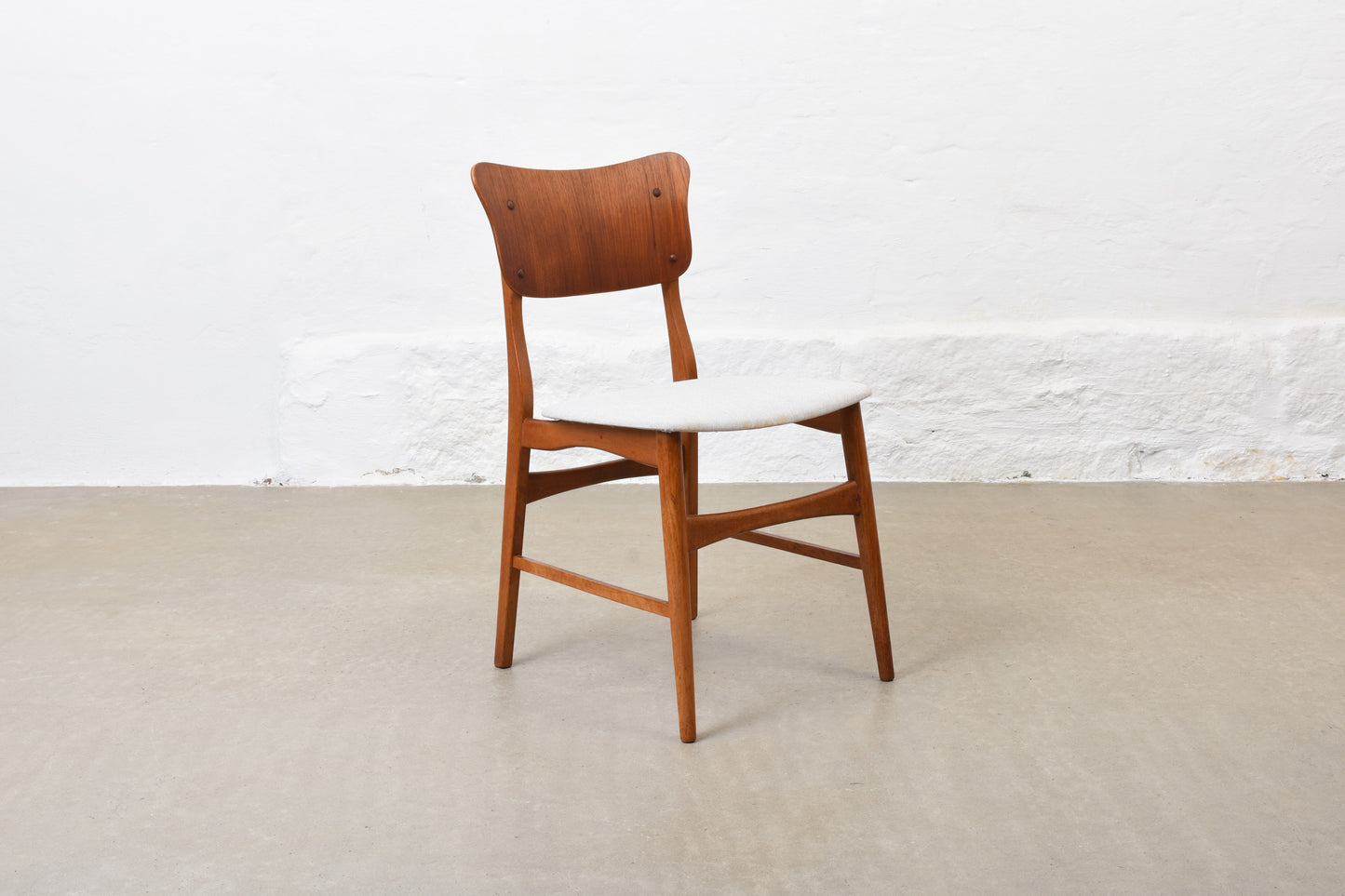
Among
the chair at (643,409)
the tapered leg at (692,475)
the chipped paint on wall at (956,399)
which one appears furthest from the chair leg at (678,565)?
the chipped paint on wall at (956,399)

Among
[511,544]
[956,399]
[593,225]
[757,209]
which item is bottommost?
[956,399]

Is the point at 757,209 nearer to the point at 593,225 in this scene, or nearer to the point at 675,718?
the point at 593,225

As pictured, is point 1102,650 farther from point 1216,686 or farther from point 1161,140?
point 1161,140

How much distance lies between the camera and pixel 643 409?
144 centimetres

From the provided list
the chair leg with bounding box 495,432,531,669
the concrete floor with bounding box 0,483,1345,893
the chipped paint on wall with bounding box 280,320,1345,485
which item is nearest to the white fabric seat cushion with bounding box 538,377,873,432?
the chair leg with bounding box 495,432,531,669

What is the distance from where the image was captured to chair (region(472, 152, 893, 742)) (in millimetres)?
1418

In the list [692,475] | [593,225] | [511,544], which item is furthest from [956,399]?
[511,544]

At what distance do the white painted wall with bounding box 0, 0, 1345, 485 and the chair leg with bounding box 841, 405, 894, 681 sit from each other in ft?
4.89

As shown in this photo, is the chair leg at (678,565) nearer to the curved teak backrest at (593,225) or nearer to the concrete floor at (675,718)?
the concrete floor at (675,718)

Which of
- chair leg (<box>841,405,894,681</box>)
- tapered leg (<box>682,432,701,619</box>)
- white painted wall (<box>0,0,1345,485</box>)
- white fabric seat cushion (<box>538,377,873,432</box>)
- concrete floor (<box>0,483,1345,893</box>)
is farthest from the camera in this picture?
white painted wall (<box>0,0,1345,485</box>)

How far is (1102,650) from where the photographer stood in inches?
68.6

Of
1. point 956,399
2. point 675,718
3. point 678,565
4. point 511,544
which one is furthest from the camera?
point 956,399

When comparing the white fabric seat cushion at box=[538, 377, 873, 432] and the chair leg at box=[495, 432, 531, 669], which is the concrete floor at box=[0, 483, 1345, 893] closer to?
the chair leg at box=[495, 432, 531, 669]

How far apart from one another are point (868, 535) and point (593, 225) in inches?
26.4
